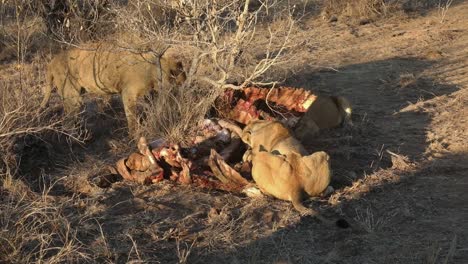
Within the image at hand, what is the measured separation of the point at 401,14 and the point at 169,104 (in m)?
7.06

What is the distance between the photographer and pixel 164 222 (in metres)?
4.77

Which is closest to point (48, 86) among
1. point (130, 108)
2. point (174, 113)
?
point (130, 108)

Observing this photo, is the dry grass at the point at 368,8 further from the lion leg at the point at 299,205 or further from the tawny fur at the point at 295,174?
the lion leg at the point at 299,205

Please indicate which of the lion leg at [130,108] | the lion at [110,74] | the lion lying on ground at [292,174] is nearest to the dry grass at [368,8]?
the lion at [110,74]

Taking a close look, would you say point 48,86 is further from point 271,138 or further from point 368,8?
point 368,8

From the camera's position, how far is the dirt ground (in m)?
4.31

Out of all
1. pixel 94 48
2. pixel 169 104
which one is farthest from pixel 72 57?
pixel 169 104

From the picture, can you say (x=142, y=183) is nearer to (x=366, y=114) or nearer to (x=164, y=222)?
(x=164, y=222)

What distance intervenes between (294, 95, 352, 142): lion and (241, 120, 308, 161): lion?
0.52 m

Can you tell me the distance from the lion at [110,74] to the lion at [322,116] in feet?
5.12

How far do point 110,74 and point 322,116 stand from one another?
2483mm

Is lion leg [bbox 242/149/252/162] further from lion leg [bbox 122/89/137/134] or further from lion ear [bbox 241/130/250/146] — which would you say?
lion leg [bbox 122/89/137/134]

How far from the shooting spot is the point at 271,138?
555cm

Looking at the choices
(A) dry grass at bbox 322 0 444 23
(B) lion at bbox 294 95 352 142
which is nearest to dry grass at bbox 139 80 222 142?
(B) lion at bbox 294 95 352 142
